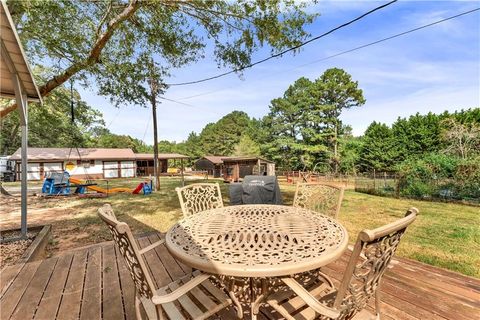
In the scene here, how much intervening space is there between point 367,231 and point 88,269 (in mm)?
2831

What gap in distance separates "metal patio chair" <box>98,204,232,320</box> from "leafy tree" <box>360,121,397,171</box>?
72.7ft

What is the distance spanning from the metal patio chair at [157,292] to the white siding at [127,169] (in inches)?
1001

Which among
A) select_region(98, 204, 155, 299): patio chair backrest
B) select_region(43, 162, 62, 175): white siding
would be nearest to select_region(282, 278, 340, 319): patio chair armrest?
select_region(98, 204, 155, 299): patio chair backrest

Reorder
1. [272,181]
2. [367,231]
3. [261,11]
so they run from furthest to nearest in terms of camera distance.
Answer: [272,181], [261,11], [367,231]

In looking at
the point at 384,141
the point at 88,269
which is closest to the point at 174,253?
the point at 88,269

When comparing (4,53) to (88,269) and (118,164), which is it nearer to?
(88,269)

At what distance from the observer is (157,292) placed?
4.19ft

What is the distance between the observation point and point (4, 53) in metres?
2.87

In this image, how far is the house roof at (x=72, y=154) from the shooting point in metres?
19.4

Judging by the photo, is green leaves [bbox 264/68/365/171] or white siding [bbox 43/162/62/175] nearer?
white siding [bbox 43/162/62/175]

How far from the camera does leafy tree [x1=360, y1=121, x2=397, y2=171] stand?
20062 millimetres

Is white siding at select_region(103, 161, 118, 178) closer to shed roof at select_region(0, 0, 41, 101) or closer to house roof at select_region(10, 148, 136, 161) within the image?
house roof at select_region(10, 148, 136, 161)

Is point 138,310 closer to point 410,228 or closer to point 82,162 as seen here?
point 410,228

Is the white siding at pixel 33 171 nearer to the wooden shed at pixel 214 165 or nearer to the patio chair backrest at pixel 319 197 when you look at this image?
the wooden shed at pixel 214 165
